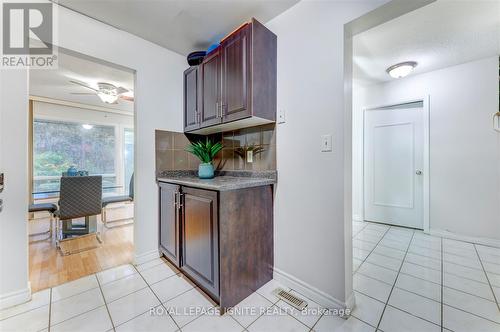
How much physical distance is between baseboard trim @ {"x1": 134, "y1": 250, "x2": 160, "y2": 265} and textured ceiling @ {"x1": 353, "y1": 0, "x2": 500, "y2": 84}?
10.3 ft

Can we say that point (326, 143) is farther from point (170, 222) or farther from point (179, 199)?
point (170, 222)

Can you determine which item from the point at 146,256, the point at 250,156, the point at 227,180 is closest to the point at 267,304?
the point at 227,180

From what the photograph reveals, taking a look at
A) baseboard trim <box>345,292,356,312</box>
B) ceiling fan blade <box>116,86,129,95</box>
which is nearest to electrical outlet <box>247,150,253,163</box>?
baseboard trim <box>345,292,356,312</box>

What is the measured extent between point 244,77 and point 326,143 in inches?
32.4

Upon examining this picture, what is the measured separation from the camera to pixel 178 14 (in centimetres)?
174

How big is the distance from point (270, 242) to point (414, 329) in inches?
41.2

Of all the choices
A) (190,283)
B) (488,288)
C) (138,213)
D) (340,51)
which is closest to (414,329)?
(488,288)

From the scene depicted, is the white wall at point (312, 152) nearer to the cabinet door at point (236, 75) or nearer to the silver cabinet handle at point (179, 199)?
the cabinet door at point (236, 75)

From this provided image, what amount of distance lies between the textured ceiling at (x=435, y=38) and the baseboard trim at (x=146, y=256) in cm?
315

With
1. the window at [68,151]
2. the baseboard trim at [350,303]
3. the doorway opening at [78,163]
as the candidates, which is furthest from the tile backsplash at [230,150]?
the window at [68,151]

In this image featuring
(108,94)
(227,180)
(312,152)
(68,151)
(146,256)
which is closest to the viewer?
(312,152)

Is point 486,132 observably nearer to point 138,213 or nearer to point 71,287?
point 138,213

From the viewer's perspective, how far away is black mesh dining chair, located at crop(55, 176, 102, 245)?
2.42 m

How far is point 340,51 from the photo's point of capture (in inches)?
53.3
